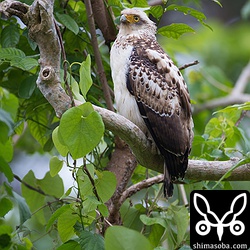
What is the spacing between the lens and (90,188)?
3293mm

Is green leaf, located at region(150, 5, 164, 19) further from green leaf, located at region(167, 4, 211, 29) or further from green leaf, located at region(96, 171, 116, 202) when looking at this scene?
green leaf, located at region(96, 171, 116, 202)

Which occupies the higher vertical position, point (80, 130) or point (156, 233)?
point (80, 130)

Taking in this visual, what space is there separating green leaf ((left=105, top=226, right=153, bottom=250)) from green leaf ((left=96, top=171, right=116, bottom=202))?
2.57 feet

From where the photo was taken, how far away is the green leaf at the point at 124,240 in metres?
2.49

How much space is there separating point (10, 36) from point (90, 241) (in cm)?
125

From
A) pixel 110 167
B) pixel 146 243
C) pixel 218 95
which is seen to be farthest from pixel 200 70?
pixel 146 243

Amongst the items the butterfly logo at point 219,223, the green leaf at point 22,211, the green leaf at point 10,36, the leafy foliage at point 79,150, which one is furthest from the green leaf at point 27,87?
the butterfly logo at point 219,223

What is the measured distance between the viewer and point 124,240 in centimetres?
251

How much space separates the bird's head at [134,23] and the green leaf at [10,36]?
1.83ft

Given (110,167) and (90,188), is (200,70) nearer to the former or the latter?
(110,167)

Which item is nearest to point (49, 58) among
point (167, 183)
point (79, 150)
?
point (79, 150)

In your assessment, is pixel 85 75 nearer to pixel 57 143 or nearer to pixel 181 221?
pixel 57 143

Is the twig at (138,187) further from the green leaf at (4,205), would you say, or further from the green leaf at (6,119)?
the green leaf at (6,119)

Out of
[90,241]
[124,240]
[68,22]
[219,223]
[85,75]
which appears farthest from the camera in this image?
[68,22]
